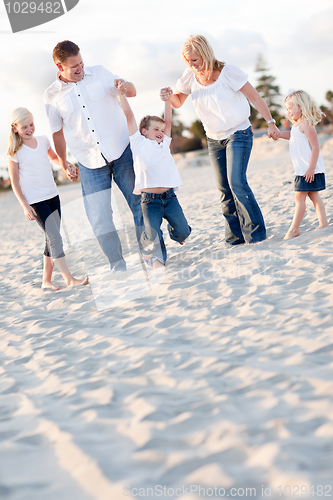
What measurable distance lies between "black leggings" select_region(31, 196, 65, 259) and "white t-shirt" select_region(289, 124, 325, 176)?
7.41 ft

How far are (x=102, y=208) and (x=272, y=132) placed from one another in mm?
1697

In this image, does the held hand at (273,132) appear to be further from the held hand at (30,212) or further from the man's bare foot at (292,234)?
the held hand at (30,212)

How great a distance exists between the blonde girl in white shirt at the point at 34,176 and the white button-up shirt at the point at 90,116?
0.23 m

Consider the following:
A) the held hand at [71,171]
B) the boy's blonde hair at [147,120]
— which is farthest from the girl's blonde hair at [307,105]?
the held hand at [71,171]

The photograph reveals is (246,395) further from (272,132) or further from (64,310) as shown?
(272,132)

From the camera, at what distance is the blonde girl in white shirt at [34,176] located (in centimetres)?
378

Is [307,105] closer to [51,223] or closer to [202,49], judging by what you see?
[202,49]

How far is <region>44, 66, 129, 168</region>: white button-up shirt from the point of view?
3.65 m

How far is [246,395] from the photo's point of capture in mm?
1849

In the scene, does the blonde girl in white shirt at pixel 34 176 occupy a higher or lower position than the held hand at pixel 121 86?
lower

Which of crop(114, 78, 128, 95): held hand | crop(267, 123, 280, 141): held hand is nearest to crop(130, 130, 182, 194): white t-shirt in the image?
crop(114, 78, 128, 95): held hand

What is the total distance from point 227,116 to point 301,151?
75 centimetres

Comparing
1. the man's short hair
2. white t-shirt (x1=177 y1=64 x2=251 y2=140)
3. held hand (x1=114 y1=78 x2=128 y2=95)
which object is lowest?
white t-shirt (x1=177 y1=64 x2=251 y2=140)

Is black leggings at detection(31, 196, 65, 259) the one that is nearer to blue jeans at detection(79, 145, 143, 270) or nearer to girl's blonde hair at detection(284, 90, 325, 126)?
blue jeans at detection(79, 145, 143, 270)
